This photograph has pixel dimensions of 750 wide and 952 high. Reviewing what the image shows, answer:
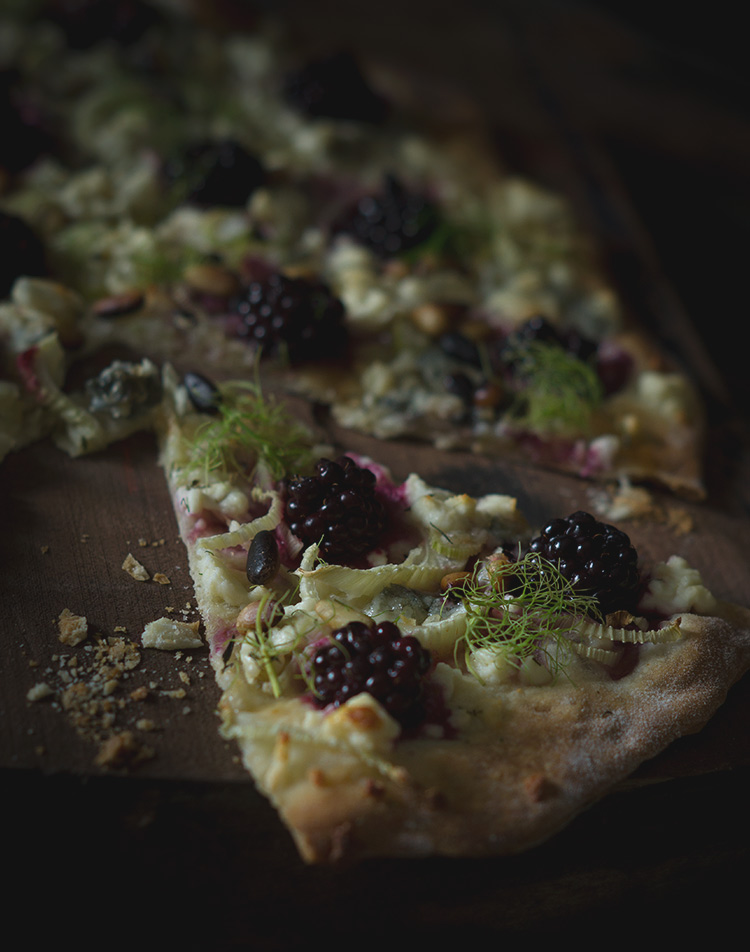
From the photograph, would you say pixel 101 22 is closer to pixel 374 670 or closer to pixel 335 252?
pixel 335 252

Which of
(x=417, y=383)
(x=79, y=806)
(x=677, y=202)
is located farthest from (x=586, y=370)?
(x=677, y=202)

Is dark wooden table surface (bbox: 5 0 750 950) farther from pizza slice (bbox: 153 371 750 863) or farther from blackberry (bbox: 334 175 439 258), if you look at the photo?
blackberry (bbox: 334 175 439 258)

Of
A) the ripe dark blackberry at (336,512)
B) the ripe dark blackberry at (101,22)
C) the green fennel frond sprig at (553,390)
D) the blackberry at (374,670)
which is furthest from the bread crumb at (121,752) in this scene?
the ripe dark blackberry at (101,22)

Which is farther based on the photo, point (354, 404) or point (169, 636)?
point (354, 404)

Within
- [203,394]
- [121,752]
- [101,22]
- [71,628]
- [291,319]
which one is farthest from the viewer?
[101,22]

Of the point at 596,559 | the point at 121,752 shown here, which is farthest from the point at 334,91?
the point at 121,752

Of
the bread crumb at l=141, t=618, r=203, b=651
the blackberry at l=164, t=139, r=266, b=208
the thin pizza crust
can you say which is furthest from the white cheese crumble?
the blackberry at l=164, t=139, r=266, b=208

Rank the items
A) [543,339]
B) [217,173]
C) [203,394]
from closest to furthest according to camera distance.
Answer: [203,394]
[543,339]
[217,173]
